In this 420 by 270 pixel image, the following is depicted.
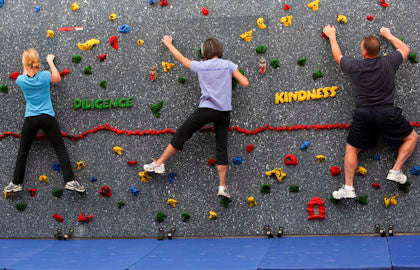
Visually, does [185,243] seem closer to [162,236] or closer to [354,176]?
[162,236]

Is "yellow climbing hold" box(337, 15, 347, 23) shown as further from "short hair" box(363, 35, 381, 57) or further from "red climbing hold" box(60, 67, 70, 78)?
"red climbing hold" box(60, 67, 70, 78)

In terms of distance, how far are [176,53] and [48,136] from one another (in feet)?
4.41

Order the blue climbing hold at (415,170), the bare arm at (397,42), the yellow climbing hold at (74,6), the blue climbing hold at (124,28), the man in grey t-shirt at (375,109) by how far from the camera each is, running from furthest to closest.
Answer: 1. the yellow climbing hold at (74,6)
2. the blue climbing hold at (124,28)
3. the blue climbing hold at (415,170)
4. the bare arm at (397,42)
5. the man in grey t-shirt at (375,109)

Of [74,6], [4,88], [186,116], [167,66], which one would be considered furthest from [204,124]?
[4,88]

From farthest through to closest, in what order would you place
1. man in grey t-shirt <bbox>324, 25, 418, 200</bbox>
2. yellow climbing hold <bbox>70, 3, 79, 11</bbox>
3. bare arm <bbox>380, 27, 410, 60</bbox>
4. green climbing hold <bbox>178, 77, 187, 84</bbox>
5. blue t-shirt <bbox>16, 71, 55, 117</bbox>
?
1. yellow climbing hold <bbox>70, 3, 79, 11</bbox>
2. green climbing hold <bbox>178, 77, 187, 84</bbox>
3. blue t-shirt <bbox>16, 71, 55, 117</bbox>
4. bare arm <bbox>380, 27, 410, 60</bbox>
5. man in grey t-shirt <bbox>324, 25, 418, 200</bbox>

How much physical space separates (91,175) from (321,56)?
230 cm

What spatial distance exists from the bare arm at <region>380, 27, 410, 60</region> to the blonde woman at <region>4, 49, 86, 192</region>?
2802 millimetres

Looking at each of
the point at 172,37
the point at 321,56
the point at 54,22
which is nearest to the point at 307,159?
the point at 321,56

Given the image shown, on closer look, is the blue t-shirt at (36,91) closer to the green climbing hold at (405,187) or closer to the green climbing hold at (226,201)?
the green climbing hold at (226,201)

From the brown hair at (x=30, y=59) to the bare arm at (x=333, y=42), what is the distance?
249 cm

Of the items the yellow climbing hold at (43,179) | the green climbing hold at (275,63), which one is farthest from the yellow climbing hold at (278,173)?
the yellow climbing hold at (43,179)

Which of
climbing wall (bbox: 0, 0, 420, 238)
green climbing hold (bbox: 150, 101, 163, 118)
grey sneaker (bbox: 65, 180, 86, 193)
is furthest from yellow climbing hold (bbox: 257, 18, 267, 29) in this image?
grey sneaker (bbox: 65, 180, 86, 193)

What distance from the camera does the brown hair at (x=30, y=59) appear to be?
13.8ft

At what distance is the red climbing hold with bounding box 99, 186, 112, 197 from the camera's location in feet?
14.2
